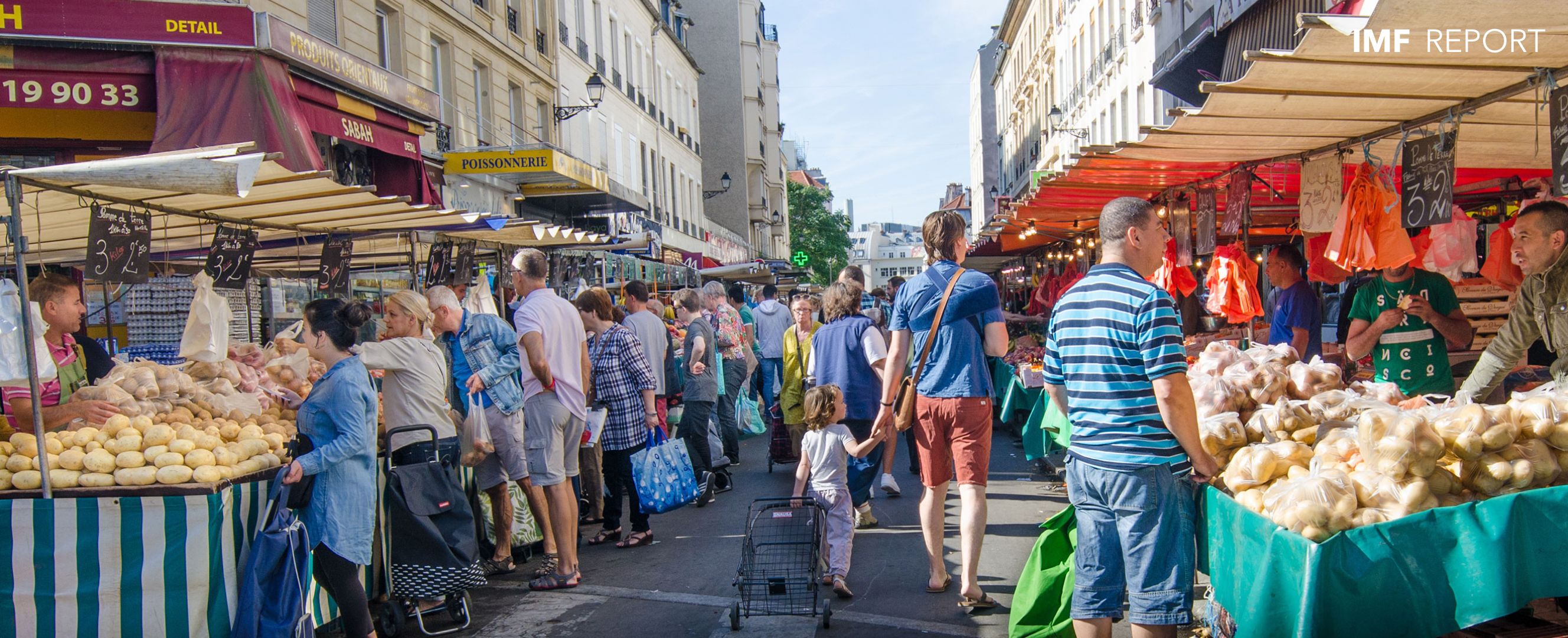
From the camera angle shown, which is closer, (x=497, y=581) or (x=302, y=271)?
(x=497, y=581)

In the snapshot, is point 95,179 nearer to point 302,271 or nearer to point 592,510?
point 592,510

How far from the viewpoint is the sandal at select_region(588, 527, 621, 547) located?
7219 mm

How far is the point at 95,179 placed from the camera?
4.29m

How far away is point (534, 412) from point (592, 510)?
2.10 meters

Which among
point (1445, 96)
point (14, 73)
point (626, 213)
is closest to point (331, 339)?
point (1445, 96)

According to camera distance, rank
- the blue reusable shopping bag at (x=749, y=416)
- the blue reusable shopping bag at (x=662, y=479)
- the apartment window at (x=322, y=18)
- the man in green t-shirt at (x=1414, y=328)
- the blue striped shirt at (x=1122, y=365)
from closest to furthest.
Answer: the blue striped shirt at (x=1122, y=365)
the man in green t-shirt at (x=1414, y=328)
the blue reusable shopping bag at (x=662, y=479)
the blue reusable shopping bag at (x=749, y=416)
the apartment window at (x=322, y=18)

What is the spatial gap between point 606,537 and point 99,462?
3456 mm

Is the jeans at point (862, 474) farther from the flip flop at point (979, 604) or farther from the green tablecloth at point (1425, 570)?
the green tablecloth at point (1425, 570)

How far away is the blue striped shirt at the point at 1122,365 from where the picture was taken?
11.1ft

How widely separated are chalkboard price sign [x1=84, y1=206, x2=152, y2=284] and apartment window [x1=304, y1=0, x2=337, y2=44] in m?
8.11

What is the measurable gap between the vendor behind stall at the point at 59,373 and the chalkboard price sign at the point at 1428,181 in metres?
6.83

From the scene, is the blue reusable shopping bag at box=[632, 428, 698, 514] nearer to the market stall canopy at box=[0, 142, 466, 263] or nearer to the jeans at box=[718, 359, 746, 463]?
the market stall canopy at box=[0, 142, 466, 263]

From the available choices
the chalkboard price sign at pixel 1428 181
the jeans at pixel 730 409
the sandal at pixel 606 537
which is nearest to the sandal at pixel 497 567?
the sandal at pixel 606 537

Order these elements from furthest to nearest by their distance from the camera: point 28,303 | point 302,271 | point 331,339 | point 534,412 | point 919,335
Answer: point 302,271 < point 534,412 < point 919,335 < point 331,339 < point 28,303
